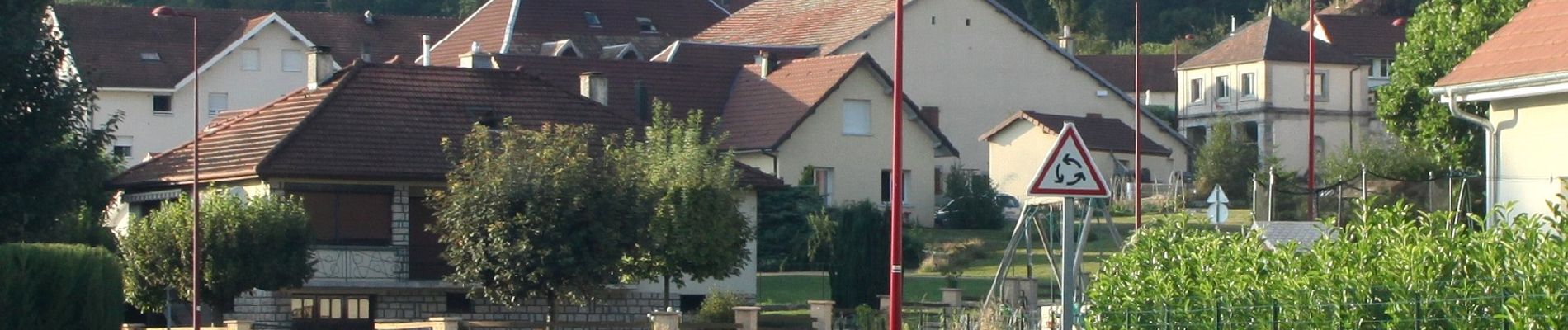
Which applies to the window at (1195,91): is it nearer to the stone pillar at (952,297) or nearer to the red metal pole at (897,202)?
the stone pillar at (952,297)

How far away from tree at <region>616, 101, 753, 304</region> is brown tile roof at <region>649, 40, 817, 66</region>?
21565 mm

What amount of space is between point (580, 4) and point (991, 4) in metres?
16.3

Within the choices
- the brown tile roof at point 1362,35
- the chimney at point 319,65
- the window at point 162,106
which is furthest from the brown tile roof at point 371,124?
the brown tile roof at point 1362,35

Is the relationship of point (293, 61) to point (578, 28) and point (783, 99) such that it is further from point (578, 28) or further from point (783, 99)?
point (783, 99)

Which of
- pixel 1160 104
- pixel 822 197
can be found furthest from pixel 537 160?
pixel 1160 104

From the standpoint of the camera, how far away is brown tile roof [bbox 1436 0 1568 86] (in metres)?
22.8

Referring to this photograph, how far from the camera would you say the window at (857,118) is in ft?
167

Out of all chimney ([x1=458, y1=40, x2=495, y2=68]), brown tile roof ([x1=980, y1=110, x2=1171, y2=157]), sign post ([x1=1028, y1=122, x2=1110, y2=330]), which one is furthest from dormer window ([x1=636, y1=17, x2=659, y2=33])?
sign post ([x1=1028, y1=122, x2=1110, y2=330])

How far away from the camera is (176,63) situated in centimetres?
7306

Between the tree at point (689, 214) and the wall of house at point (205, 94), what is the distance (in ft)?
117

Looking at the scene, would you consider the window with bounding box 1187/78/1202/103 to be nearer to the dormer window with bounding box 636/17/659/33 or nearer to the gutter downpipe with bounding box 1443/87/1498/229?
the dormer window with bounding box 636/17/659/33

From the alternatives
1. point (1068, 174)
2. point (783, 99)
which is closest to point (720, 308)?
point (783, 99)

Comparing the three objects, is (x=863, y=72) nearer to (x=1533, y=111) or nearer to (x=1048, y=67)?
(x=1048, y=67)

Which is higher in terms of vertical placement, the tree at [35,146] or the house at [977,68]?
the house at [977,68]
